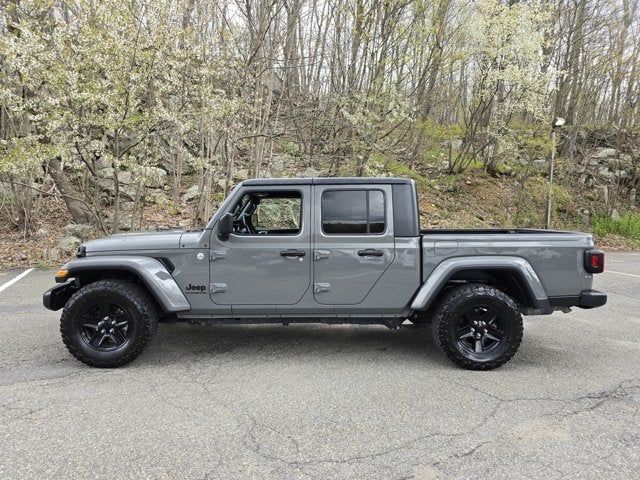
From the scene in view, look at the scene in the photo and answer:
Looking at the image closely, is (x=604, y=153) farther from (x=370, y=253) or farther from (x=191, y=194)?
(x=370, y=253)

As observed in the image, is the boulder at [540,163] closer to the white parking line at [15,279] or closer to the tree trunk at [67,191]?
the tree trunk at [67,191]

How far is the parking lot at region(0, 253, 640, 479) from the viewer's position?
2.66 metres

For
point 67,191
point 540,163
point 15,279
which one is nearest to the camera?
point 15,279

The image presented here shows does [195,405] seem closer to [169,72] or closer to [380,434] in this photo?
[380,434]

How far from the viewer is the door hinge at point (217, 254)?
4.21 metres

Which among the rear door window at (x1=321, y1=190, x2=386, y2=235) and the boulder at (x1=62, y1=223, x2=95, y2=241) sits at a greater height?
the rear door window at (x1=321, y1=190, x2=386, y2=235)

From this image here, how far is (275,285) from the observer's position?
13.9 ft

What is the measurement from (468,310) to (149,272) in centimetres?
301

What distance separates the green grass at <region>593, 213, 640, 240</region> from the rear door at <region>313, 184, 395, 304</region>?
16.3m

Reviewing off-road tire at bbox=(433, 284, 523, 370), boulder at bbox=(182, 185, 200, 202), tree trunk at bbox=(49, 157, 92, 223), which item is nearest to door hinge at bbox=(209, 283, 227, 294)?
off-road tire at bbox=(433, 284, 523, 370)

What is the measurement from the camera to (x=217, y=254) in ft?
13.8

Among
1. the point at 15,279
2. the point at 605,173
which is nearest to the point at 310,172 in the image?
the point at 15,279

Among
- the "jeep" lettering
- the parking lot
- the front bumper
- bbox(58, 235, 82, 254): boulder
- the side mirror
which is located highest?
the side mirror

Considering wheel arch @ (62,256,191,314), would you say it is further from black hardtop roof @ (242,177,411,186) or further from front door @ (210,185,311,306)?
black hardtop roof @ (242,177,411,186)
